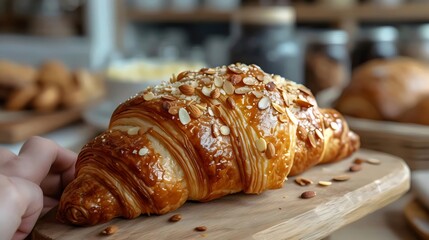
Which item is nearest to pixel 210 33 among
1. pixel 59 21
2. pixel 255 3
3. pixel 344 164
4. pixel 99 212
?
pixel 59 21

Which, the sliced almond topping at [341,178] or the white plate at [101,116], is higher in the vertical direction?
the sliced almond topping at [341,178]

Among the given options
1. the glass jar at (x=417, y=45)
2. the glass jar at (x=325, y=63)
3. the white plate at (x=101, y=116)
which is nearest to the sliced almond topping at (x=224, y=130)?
the white plate at (x=101, y=116)

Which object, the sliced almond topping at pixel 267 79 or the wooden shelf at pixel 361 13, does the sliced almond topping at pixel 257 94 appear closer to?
the sliced almond topping at pixel 267 79

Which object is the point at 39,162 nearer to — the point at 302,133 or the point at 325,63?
the point at 302,133

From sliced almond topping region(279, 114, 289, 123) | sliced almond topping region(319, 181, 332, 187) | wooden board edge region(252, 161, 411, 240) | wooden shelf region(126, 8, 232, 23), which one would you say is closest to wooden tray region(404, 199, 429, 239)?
wooden board edge region(252, 161, 411, 240)

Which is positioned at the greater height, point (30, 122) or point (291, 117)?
point (291, 117)

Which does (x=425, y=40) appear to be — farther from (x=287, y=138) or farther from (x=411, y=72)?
(x=287, y=138)

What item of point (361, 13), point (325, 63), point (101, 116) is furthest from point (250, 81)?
point (361, 13)
